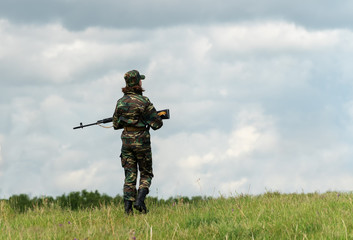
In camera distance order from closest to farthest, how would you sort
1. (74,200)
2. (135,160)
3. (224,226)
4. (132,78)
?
(224,226), (132,78), (135,160), (74,200)

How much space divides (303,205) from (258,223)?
2160 millimetres

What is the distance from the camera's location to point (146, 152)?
31.2 ft

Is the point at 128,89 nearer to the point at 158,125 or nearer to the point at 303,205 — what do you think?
the point at 158,125

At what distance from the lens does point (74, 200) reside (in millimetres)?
12531

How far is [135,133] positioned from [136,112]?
45 cm

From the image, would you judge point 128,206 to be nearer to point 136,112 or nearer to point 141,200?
point 141,200

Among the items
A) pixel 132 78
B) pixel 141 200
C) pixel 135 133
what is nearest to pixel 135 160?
pixel 135 133

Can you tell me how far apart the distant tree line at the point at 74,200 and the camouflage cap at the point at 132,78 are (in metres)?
3.14

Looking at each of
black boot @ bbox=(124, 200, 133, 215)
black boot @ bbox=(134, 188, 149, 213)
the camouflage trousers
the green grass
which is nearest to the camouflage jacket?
the camouflage trousers

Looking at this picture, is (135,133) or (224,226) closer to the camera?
(224,226)

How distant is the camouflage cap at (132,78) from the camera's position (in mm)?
9516

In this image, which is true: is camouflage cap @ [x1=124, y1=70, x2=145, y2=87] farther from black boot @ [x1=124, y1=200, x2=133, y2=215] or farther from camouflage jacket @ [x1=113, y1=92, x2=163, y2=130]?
black boot @ [x1=124, y1=200, x2=133, y2=215]

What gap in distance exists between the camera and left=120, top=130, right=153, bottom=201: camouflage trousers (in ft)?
30.7

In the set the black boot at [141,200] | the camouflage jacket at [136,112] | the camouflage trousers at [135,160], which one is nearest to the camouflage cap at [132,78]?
Result: the camouflage jacket at [136,112]
